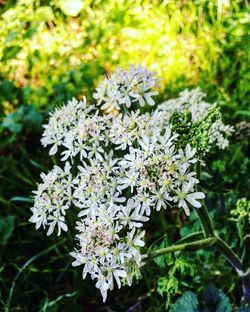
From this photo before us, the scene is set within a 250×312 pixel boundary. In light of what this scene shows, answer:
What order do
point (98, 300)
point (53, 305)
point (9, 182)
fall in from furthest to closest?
point (9, 182), point (98, 300), point (53, 305)

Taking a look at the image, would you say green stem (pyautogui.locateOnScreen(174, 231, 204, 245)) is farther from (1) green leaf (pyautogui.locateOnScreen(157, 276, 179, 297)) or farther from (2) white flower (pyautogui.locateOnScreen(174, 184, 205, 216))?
(2) white flower (pyautogui.locateOnScreen(174, 184, 205, 216))

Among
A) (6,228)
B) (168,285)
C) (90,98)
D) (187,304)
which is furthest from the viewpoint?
(6,228)

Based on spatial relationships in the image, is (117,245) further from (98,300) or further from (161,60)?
(161,60)

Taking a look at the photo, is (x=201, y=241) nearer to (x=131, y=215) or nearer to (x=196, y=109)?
(x=131, y=215)

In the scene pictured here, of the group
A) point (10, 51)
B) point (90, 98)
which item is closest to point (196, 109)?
point (90, 98)

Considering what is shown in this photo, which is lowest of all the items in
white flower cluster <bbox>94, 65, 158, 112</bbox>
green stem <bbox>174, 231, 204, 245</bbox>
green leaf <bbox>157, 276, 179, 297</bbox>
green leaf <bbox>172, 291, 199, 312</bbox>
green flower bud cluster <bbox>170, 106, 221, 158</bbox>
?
green leaf <bbox>172, 291, 199, 312</bbox>

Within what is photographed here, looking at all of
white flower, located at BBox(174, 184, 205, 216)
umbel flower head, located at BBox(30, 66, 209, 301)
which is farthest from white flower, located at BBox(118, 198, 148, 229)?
Result: white flower, located at BBox(174, 184, 205, 216)

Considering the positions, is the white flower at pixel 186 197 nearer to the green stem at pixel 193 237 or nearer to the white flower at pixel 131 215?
the white flower at pixel 131 215

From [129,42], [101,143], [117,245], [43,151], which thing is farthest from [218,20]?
[117,245]
